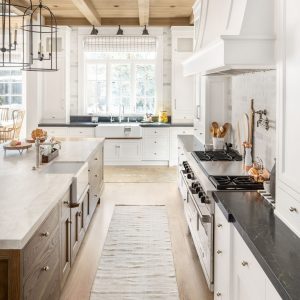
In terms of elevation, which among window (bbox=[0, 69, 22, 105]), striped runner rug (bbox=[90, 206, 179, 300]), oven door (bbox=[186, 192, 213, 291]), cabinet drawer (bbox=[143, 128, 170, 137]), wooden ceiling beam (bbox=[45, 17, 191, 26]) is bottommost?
striped runner rug (bbox=[90, 206, 179, 300])

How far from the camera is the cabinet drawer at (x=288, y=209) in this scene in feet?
5.80

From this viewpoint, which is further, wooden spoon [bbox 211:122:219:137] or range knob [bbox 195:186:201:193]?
wooden spoon [bbox 211:122:219:137]

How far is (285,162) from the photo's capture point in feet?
6.29

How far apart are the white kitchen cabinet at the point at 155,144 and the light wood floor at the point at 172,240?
5.37 ft

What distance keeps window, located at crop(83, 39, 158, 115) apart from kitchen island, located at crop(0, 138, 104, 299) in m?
5.05

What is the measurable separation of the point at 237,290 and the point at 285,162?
658mm

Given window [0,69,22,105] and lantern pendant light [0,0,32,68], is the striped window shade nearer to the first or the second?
lantern pendant light [0,0,32,68]

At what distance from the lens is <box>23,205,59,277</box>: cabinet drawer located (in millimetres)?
1937

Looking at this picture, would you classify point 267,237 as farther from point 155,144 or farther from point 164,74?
point 164,74

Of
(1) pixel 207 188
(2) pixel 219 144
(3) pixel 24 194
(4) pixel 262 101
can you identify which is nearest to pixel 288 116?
(1) pixel 207 188

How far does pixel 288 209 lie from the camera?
1.88m

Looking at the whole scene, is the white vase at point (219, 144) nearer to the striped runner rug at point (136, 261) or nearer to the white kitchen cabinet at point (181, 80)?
the striped runner rug at point (136, 261)

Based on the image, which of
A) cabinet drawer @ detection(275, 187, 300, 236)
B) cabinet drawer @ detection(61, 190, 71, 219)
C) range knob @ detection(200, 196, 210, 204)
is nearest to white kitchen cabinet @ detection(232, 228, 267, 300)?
cabinet drawer @ detection(275, 187, 300, 236)

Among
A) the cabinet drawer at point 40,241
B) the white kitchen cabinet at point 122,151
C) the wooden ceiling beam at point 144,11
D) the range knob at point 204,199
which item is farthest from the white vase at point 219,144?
the white kitchen cabinet at point 122,151
